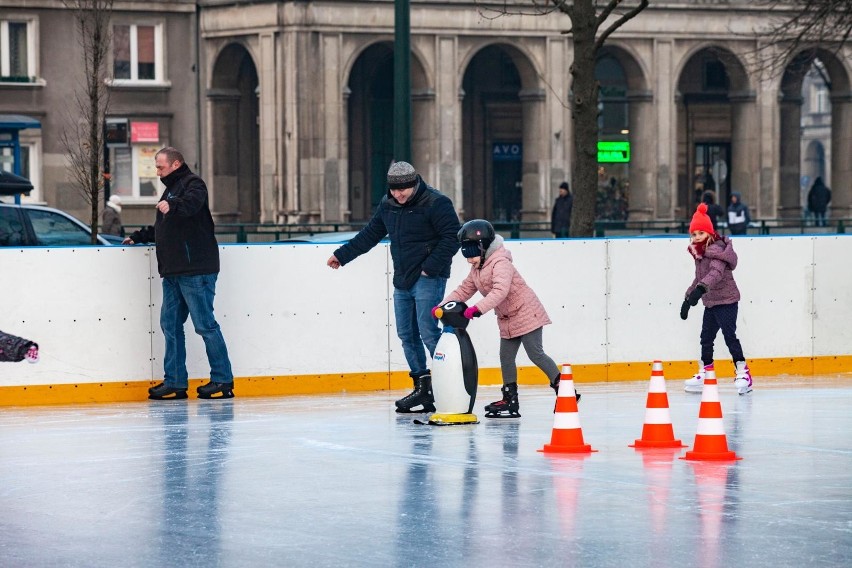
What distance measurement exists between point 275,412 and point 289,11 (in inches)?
1220

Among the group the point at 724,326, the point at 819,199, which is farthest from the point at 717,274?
the point at 819,199

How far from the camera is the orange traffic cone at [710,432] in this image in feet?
37.5

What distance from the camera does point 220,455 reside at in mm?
11992

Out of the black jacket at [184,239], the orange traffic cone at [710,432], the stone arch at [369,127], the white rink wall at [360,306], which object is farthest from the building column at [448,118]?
the orange traffic cone at [710,432]

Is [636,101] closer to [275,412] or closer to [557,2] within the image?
[557,2]

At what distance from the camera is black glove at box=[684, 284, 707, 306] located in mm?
15562

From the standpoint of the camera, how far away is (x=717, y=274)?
15930 mm

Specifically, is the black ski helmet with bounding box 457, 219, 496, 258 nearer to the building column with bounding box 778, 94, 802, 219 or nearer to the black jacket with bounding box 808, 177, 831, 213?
the black jacket with bounding box 808, 177, 831, 213

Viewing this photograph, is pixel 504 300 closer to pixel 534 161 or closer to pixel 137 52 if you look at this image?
pixel 137 52

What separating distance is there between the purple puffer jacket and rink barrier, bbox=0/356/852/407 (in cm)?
170

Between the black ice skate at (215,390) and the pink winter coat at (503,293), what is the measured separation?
3.10 metres

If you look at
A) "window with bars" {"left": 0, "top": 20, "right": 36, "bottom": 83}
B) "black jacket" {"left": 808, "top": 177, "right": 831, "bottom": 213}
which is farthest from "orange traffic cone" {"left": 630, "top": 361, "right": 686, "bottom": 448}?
"black jacket" {"left": 808, "top": 177, "right": 831, "bottom": 213}

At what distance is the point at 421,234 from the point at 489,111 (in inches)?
1546

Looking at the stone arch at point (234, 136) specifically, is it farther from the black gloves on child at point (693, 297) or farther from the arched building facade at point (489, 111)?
the black gloves on child at point (693, 297)
